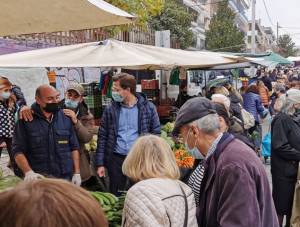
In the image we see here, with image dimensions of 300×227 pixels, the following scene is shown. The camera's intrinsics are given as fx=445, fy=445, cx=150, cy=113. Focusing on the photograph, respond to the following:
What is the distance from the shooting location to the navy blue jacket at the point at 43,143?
14.9 ft

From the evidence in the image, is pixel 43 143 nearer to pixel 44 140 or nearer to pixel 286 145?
pixel 44 140

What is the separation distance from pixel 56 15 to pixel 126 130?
265 centimetres

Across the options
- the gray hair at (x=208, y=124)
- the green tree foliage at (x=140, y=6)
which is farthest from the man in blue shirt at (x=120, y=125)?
the green tree foliage at (x=140, y=6)

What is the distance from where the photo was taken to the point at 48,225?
43.5 inches

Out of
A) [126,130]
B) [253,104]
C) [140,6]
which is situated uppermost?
[140,6]

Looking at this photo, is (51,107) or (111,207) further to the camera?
(51,107)

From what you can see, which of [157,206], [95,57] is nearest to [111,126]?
[95,57]

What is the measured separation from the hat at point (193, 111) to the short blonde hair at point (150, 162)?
247 millimetres

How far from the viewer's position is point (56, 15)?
8.43 ft

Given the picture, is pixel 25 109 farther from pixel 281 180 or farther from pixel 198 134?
pixel 281 180

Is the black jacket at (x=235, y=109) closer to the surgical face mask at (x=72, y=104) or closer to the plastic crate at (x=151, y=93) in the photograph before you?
the surgical face mask at (x=72, y=104)

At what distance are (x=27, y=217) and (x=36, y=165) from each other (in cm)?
363

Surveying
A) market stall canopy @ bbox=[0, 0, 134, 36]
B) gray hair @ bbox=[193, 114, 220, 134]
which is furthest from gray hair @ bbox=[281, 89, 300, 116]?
market stall canopy @ bbox=[0, 0, 134, 36]

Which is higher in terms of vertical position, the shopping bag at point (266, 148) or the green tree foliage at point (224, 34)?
the green tree foliage at point (224, 34)
